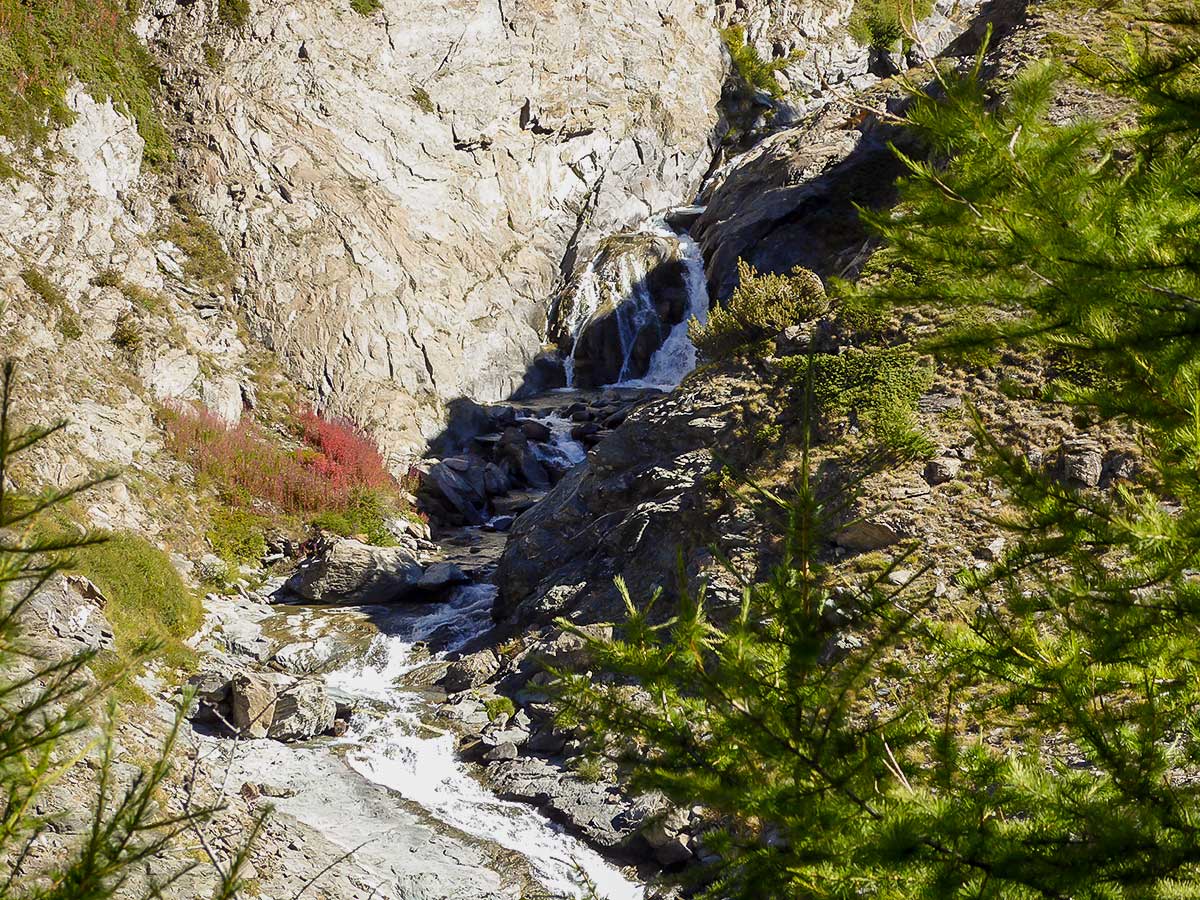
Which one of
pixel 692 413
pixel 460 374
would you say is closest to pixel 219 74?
pixel 460 374

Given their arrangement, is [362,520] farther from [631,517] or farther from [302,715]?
[631,517]

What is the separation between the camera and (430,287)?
1035 inches

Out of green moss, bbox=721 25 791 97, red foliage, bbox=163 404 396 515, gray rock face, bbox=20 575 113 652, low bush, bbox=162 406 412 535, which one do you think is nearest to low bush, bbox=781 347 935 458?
gray rock face, bbox=20 575 113 652

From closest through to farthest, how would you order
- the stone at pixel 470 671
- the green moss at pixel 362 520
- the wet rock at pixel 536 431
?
the stone at pixel 470 671 < the green moss at pixel 362 520 < the wet rock at pixel 536 431

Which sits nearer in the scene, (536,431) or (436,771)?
(436,771)

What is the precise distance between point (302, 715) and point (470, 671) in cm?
238

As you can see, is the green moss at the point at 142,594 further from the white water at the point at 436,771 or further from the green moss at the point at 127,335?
the green moss at the point at 127,335

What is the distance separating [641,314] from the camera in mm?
27828

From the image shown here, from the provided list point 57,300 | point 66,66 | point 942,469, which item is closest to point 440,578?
point 942,469

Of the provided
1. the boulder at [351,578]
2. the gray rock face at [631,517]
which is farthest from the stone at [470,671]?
the boulder at [351,578]

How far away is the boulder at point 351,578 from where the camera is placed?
14.3 metres

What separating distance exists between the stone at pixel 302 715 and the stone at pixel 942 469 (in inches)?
313

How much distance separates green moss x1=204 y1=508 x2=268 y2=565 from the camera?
15.2 meters

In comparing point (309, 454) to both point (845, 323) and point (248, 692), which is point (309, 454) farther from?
point (845, 323)
